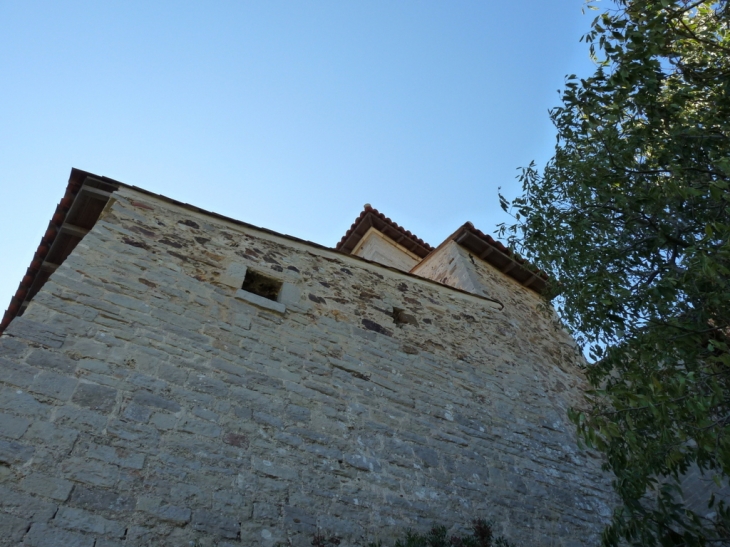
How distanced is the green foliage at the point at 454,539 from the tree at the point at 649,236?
0.90m

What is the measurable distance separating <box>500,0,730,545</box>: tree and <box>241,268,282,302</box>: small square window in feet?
8.63

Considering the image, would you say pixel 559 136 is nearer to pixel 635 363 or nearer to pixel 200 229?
pixel 635 363

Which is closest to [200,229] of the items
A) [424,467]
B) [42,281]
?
[42,281]

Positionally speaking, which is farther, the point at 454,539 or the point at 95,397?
the point at 454,539

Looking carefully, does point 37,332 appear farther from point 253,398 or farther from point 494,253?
point 494,253

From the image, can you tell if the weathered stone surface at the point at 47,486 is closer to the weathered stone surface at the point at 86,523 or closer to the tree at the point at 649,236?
the weathered stone surface at the point at 86,523

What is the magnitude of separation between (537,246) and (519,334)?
2.57m

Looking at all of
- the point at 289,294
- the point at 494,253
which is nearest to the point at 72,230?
the point at 289,294

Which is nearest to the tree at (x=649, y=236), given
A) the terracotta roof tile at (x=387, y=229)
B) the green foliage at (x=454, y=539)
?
the green foliage at (x=454, y=539)

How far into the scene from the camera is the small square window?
19.9 ft

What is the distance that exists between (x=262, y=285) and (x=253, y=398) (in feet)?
5.57

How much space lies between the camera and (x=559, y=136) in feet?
18.0

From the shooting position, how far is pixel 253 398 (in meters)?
4.71

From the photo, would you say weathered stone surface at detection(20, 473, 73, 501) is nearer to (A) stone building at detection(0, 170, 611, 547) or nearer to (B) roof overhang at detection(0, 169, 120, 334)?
(A) stone building at detection(0, 170, 611, 547)
